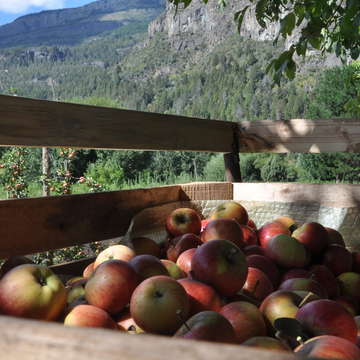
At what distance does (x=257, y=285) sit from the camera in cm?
152

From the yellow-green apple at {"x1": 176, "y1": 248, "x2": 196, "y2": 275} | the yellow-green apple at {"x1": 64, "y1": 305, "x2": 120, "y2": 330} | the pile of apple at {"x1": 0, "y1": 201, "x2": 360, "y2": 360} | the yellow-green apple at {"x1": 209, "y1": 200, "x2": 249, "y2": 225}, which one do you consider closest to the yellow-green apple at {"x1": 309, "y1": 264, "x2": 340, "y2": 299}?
the pile of apple at {"x1": 0, "y1": 201, "x2": 360, "y2": 360}

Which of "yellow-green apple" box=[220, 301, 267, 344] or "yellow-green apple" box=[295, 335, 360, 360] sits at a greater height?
"yellow-green apple" box=[295, 335, 360, 360]

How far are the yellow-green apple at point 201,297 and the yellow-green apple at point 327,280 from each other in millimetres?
462

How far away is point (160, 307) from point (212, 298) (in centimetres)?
21

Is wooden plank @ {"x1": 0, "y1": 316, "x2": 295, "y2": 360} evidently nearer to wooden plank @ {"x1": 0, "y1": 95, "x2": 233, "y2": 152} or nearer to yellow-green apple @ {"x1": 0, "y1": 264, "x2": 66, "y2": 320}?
yellow-green apple @ {"x1": 0, "y1": 264, "x2": 66, "y2": 320}

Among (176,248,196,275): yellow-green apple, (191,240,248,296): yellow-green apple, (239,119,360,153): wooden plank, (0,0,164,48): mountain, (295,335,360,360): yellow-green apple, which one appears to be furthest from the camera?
(0,0,164,48): mountain

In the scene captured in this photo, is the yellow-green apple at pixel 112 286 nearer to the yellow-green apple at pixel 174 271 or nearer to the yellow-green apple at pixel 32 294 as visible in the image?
the yellow-green apple at pixel 32 294

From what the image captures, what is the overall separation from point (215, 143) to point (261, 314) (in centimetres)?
139

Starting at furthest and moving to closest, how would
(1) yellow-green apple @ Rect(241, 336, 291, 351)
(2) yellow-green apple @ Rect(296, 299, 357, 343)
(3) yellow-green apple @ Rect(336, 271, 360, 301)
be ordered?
(3) yellow-green apple @ Rect(336, 271, 360, 301) → (2) yellow-green apple @ Rect(296, 299, 357, 343) → (1) yellow-green apple @ Rect(241, 336, 291, 351)

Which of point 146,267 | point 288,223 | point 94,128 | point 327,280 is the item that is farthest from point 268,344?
point 288,223

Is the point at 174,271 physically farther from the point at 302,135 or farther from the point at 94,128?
the point at 302,135

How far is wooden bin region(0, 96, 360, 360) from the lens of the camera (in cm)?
36

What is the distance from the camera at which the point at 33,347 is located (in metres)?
0.37

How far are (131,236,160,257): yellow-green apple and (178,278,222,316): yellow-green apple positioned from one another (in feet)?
1.70
